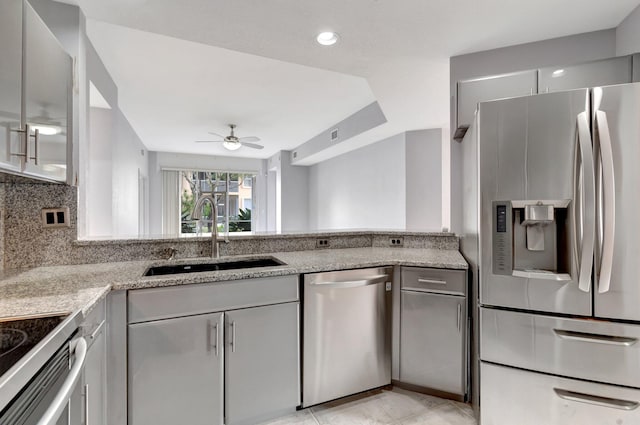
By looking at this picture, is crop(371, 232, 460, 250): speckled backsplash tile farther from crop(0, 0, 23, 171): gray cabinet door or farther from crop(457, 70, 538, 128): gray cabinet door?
crop(0, 0, 23, 171): gray cabinet door

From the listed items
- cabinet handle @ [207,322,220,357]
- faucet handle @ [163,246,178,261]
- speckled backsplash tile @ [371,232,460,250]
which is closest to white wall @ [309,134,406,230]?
speckled backsplash tile @ [371,232,460,250]

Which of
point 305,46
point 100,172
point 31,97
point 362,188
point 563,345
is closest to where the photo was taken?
point 31,97

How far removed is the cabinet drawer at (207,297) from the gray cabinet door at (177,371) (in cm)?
4

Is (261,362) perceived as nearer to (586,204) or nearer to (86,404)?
(86,404)

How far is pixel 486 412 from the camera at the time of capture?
1.61 m

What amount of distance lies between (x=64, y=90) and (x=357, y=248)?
218 centimetres

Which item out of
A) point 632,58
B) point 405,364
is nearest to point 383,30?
point 632,58

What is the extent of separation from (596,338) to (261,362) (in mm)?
1653

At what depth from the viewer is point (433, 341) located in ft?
6.32

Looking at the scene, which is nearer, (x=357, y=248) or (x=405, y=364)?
(x=405, y=364)

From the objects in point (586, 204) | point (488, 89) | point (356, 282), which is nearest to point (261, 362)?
point (356, 282)

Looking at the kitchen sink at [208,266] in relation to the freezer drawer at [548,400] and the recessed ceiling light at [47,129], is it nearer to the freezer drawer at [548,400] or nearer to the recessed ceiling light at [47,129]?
the recessed ceiling light at [47,129]

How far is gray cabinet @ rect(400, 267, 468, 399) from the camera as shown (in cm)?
188

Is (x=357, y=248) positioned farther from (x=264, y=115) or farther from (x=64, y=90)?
(x=264, y=115)
